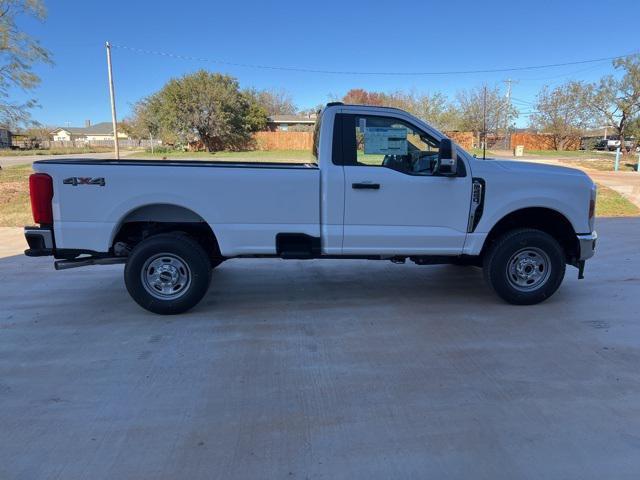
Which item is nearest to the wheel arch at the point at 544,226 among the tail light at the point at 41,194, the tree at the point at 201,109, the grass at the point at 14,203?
the tail light at the point at 41,194

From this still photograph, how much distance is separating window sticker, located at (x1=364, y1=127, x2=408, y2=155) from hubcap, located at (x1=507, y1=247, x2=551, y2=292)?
1691 mm

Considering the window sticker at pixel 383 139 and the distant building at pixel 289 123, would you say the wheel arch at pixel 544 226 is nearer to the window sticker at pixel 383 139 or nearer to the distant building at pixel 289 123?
the window sticker at pixel 383 139

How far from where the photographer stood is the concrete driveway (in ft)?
9.20

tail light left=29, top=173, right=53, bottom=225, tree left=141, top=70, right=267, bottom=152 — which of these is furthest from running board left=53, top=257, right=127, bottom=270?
tree left=141, top=70, right=267, bottom=152

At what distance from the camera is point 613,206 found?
13453mm

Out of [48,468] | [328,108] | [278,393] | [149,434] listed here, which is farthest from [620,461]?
[328,108]

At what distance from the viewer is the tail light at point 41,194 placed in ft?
15.3

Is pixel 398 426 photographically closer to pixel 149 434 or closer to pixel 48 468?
pixel 149 434

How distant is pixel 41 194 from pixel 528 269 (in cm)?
488

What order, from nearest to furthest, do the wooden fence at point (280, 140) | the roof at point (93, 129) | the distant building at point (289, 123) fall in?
1. the wooden fence at point (280, 140)
2. the distant building at point (289, 123)
3. the roof at point (93, 129)

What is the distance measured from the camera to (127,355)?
4152 mm

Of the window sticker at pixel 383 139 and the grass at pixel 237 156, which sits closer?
the window sticker at pixel 383 139

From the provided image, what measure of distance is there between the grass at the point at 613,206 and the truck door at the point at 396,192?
30.5ft

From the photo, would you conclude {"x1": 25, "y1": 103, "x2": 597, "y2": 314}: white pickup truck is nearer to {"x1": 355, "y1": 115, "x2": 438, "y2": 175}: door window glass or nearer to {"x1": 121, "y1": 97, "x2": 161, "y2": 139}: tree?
{"x1": 355, "y1": 115, "x2": 438, "y2": 175}: door window glass
